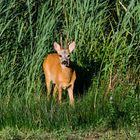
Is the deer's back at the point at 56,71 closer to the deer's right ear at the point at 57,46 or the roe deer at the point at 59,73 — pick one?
the roe deer at the point at 59,73

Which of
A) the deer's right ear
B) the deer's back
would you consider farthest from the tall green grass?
the deer's right ear

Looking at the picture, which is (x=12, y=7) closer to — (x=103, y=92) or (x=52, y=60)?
(x=52, y=60)

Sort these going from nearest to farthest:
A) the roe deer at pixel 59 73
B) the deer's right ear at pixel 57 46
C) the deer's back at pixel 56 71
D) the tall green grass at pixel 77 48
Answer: the tall green grass at pixel 77 48 < the deer's right ear at pixel 57 46 < the roe deer at pixel 59 73 < the deer's back at pixel 56 71

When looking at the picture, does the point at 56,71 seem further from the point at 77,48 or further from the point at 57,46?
the point at 57,46

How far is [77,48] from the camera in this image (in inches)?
423

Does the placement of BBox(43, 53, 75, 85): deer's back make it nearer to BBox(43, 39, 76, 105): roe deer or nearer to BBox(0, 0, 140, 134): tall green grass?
BBox(43, 39, 76, 105): roe deer

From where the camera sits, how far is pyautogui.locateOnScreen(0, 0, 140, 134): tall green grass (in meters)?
9.98

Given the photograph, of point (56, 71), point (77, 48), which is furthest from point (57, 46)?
point (56, 71)

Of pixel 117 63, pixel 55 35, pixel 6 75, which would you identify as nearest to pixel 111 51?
pixel 117 63

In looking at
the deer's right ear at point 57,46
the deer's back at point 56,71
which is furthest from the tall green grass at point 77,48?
the deer's right ear at point 57,46

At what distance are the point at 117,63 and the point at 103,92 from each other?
57 cm

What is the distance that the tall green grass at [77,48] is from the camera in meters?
9.98

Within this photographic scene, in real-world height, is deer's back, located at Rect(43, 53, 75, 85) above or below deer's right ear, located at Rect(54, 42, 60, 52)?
below

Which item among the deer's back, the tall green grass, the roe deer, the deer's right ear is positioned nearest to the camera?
the tall green grass
